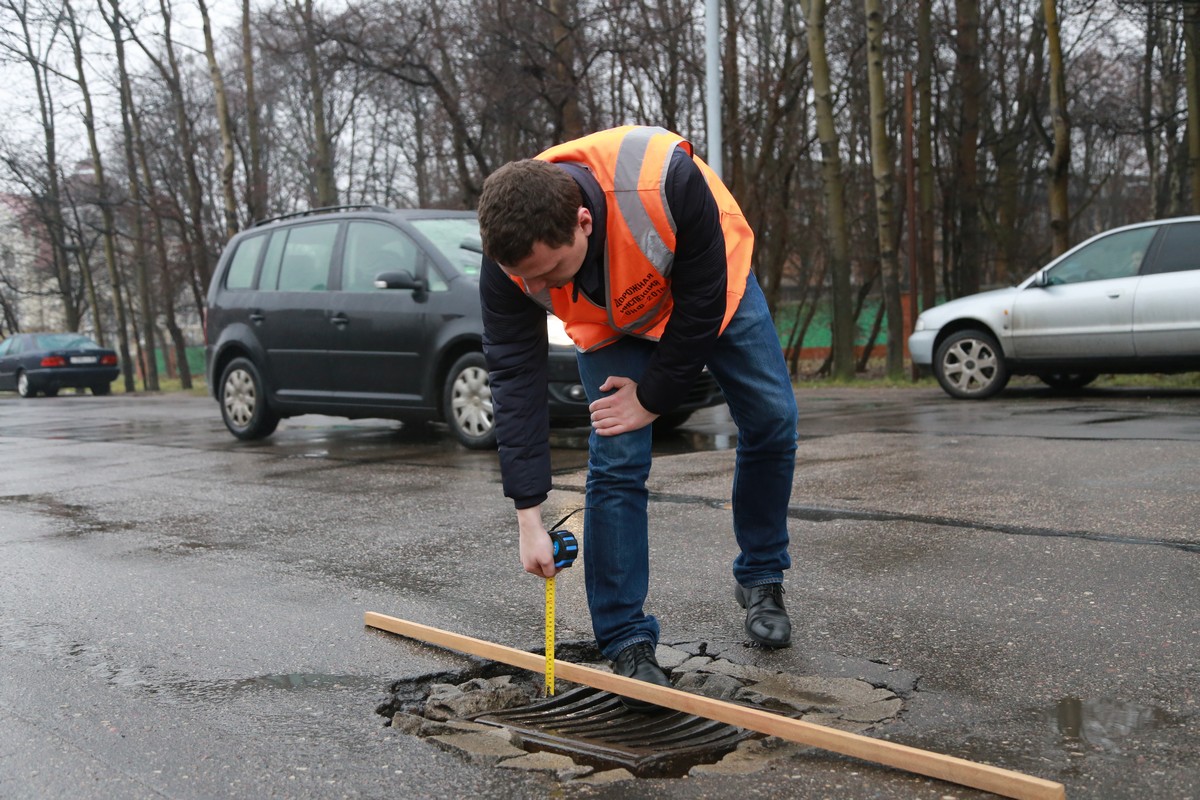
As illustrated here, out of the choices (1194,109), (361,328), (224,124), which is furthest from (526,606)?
(224,124)

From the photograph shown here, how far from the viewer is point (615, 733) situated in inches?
106

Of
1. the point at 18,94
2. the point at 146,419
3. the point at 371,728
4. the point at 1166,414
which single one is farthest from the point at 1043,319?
the point at 18,94

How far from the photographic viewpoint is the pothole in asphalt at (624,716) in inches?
99.4

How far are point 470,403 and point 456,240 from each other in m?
1.32

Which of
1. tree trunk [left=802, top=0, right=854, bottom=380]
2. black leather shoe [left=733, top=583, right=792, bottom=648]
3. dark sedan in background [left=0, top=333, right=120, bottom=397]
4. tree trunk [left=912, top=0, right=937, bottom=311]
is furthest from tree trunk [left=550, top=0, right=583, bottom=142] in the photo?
dark sedan in background [left=0, top=333, right=120, bottom=397]

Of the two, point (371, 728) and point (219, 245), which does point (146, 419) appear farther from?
point (219, 245)

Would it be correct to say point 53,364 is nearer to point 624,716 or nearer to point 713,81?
point 713,81

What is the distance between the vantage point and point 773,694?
2.91m

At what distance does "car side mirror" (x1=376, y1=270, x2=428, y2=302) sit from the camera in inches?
331

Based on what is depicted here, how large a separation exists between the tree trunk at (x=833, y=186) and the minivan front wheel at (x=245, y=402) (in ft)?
29.6

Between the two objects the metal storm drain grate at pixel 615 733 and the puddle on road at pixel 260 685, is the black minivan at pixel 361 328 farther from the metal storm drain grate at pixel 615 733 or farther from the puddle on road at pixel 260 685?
the metal storm drain grate at pixel 615 733

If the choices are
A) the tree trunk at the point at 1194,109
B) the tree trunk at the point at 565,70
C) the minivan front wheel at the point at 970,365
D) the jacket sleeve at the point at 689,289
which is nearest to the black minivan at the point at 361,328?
the minivan front wheel at the point at 970,365

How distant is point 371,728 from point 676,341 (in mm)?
1196

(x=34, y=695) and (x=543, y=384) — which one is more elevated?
(x=543, y=384)
